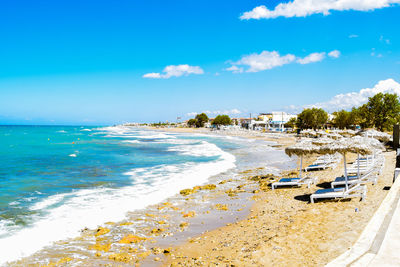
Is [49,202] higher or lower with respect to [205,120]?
lower

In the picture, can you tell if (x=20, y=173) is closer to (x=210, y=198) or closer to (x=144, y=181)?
(x=144, y=181)

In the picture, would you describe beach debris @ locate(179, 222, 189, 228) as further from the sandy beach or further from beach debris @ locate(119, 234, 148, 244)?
beach debris @ locate(119, 234, 148, 244)

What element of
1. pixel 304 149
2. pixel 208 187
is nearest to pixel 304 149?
pixel 304 149

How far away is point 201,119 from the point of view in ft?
505

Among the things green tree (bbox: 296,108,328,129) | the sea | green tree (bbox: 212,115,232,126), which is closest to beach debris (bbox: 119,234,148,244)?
the sea

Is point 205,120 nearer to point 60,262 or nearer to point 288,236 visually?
point 288,236

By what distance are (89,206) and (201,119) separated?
14249cm

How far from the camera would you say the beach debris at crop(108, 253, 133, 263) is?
22.8 feet

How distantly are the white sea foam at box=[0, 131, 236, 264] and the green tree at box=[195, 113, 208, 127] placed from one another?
133 meters

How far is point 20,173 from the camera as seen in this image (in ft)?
67.4

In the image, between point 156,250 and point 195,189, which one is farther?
point 195,189

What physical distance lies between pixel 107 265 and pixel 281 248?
4.37 m

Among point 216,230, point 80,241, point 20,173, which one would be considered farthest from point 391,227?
point 20,173

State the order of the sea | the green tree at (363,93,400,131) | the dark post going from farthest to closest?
the green tree at (363,93,400,131) < the dark post < the sea
